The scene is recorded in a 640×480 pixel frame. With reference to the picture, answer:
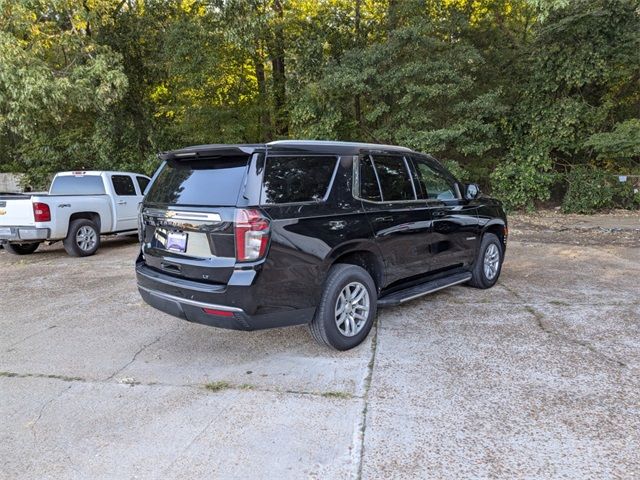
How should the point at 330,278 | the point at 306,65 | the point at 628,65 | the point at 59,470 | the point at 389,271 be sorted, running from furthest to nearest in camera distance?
1. the point at 306,65
2. the point at 628,65
3. the point at 389,271
4. the point at 330,278
5. the point at 59,470

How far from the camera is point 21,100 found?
33.7 ft

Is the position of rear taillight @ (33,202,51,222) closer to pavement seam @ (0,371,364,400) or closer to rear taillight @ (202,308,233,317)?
pavement seam @ (0,371,364,400)

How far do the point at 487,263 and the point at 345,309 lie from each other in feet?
8.91

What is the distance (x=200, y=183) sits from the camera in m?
3.64

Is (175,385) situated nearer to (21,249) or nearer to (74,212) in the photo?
(74,212)

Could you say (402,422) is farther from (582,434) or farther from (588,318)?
(588,318)

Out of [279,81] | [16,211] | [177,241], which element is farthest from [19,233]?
[279,81]

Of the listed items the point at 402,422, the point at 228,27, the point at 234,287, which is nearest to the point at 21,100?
the point at 228,27

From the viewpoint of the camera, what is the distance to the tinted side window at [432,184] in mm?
4805

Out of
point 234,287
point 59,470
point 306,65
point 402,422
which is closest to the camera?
point 59,470

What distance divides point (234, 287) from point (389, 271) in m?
1.65

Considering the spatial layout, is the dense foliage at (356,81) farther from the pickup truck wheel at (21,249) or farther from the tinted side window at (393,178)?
the tinted side window at (393,178)

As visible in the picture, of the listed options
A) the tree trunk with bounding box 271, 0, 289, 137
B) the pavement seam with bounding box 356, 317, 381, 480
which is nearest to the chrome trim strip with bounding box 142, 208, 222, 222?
the pavement seam with bounding box 356, 317, 381, 480

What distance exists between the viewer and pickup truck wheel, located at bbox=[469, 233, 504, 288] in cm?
560
